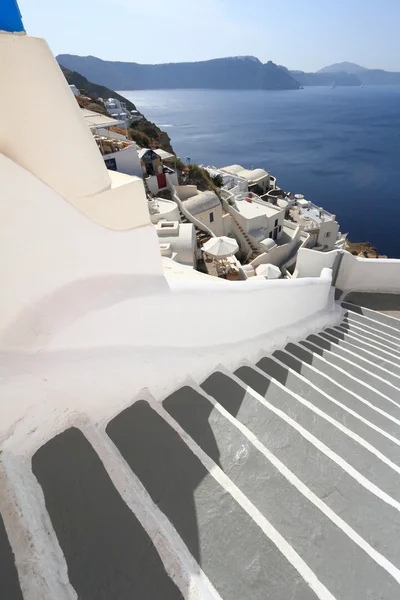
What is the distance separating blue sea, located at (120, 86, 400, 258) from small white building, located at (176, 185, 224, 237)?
2482cm

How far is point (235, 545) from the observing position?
1614 millimetres

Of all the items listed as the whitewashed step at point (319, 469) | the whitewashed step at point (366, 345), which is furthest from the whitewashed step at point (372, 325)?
the whitewashed step at point (319, 469)

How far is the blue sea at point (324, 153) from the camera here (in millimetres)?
46594

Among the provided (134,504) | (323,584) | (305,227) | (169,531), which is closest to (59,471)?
(134,504)

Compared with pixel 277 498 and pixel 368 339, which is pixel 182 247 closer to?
pixel 368 339

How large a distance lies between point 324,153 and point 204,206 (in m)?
74.0

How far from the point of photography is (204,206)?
814 inches

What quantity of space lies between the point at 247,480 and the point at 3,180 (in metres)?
2.37

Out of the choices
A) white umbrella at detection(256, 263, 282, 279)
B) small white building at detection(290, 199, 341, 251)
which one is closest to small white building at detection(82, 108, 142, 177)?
white umbrella at detection(256, 263, 282, 279)

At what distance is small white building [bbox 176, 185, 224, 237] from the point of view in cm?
2045

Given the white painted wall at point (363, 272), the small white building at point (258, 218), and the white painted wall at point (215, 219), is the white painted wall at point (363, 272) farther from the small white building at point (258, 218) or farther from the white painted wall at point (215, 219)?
the small white building at point (258, 218)

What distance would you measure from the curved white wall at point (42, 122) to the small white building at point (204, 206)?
1851cm

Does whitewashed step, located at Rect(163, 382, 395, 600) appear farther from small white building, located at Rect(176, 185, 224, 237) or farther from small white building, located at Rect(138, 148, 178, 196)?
small white building, located at Rect(138, 148, 178, 196)

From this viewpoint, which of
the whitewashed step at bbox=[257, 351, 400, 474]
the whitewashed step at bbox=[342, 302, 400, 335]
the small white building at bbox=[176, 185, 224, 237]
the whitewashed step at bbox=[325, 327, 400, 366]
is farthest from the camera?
the small white building at bbox=[176, 185, 224, 237]
